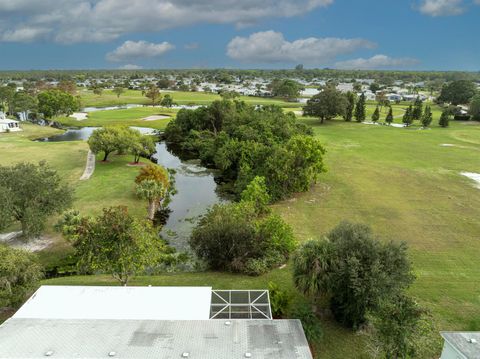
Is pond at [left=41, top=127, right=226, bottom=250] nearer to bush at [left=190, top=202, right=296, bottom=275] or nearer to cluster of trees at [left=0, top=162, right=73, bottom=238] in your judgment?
bush at [left=190, top=202, right=296, bottom=275]

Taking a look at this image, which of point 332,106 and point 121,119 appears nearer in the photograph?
point 332,106

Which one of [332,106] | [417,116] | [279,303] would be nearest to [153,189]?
[279,303]

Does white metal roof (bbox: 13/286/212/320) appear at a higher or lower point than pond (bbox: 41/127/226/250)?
higher

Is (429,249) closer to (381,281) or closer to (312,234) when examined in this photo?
(312,234)

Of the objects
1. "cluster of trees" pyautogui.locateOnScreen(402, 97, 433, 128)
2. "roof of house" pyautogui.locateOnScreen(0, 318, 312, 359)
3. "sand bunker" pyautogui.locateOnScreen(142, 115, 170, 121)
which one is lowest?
"roof of house" pyautogui.locateOnScreen(0, 318, 312, 359)

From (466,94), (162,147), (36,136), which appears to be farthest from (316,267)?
(466,94)

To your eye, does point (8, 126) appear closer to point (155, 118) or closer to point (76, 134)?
point (76, 134)

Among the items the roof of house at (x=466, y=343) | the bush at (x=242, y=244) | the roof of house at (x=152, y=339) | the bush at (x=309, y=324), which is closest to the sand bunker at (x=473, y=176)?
the bush at (x=242, y=244)

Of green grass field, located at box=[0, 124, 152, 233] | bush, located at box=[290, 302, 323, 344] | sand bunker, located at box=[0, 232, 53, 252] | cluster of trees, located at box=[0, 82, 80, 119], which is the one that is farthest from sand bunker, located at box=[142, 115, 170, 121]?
bush, located at box=[290, 302, 323, 344]
